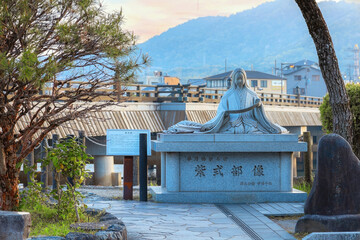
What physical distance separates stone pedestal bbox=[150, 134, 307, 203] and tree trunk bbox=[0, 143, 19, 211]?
411cm

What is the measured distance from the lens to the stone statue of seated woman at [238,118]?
11.9m

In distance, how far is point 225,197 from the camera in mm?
11734

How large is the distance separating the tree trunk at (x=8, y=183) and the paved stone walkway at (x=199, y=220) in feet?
5.84

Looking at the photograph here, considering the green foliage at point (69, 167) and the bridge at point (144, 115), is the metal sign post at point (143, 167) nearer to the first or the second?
the green foliage at point (69, 167)

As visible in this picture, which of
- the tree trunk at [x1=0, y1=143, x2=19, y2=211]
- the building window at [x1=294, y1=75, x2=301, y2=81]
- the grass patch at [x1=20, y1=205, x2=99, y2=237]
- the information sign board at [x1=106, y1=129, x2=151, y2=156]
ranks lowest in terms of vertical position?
the grass patch at [x1=20, y1=205, x2=99, y2=237]

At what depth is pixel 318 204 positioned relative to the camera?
312 inches

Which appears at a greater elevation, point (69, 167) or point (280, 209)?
point (69, 167)

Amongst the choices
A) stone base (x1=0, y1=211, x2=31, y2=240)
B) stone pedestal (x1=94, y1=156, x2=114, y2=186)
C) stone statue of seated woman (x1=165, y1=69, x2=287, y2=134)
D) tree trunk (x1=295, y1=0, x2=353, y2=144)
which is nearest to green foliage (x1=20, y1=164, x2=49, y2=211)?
stone base (x1=0, y1=211, x2=31, y2=240)

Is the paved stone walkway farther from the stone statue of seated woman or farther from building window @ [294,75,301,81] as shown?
building window @ [294,75,301,81]

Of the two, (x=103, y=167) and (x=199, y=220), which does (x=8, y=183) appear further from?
(x=103, y=167)

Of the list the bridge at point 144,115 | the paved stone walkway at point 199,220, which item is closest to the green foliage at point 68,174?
the paved stone walkway at point 199,220

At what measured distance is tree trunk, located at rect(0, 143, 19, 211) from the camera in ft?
25.7

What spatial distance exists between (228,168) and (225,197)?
2.04 feet

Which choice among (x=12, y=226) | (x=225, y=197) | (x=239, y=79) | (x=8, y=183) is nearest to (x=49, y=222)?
(x=8, y=183)
